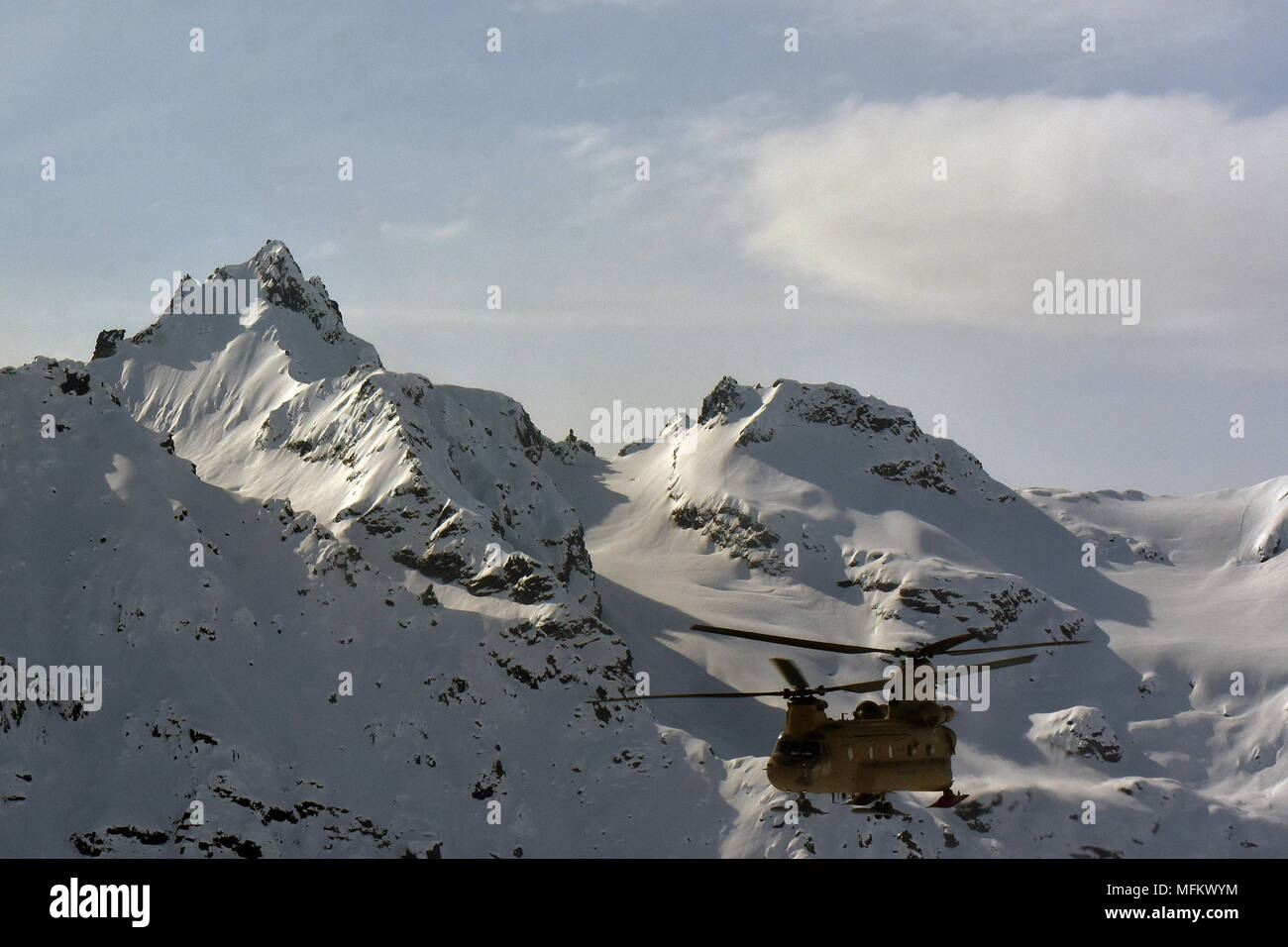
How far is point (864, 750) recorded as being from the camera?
47000 millimetres

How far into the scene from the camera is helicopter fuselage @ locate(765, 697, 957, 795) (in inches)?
1811

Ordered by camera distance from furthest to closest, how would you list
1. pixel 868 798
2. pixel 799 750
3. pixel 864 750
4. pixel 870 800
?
pixel 870 800 → pixel 868 798 → pixel 864 750 → pixel 799 750

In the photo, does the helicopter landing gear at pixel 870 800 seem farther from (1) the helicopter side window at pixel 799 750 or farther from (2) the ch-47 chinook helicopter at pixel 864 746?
(1) the helicopter side window at pixel 799 750

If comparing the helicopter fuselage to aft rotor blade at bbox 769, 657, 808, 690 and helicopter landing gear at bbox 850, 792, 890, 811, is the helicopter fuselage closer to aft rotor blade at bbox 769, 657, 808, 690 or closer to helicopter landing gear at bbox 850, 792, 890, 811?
helicopter landing gear at bbox 850, 792, 890, 811

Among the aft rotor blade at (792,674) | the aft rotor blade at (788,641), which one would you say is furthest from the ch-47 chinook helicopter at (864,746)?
the aft rotor blade at (788,641)

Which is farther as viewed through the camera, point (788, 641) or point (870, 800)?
point (870, 800)

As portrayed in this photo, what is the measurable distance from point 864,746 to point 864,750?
127 millimetres

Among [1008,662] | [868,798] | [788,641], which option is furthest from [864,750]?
[788,641]

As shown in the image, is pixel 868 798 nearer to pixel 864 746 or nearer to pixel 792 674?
pixel 864 746

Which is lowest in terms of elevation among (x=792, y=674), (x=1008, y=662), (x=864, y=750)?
(x=864, y=750)

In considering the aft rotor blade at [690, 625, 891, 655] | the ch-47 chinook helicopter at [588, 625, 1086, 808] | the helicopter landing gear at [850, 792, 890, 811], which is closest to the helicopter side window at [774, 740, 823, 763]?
the ch-47 chinook helicopter at [588, 625, 1086, 808]
